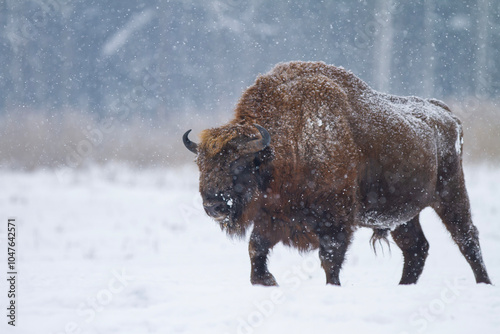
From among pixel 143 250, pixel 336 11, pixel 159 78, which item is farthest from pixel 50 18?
pixel 143 250

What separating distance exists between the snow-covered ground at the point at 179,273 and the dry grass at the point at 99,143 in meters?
0.72

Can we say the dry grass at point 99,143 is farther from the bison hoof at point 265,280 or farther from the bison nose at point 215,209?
the bison nose at point 215,209

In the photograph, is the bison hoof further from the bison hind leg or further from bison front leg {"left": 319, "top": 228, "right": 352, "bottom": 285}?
the bison hind leg

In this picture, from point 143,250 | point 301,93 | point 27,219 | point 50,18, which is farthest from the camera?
point 50,18

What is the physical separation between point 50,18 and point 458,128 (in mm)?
17271

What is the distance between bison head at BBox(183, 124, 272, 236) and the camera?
12.9 ft

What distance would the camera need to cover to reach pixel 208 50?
2033 centimetres

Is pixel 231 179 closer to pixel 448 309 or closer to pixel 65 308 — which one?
pixel 65 308

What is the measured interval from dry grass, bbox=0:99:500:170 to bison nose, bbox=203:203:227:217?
362 inches

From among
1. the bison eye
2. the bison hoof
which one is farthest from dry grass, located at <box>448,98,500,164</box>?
the bison eye

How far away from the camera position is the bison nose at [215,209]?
3871mm

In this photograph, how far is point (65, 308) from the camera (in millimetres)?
Result: 3469

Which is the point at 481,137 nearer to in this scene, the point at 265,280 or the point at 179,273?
the point at 179,273

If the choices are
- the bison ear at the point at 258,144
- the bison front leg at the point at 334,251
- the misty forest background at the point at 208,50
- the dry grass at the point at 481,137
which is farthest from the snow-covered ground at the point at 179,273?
the misty forest background at the point at 208,50
